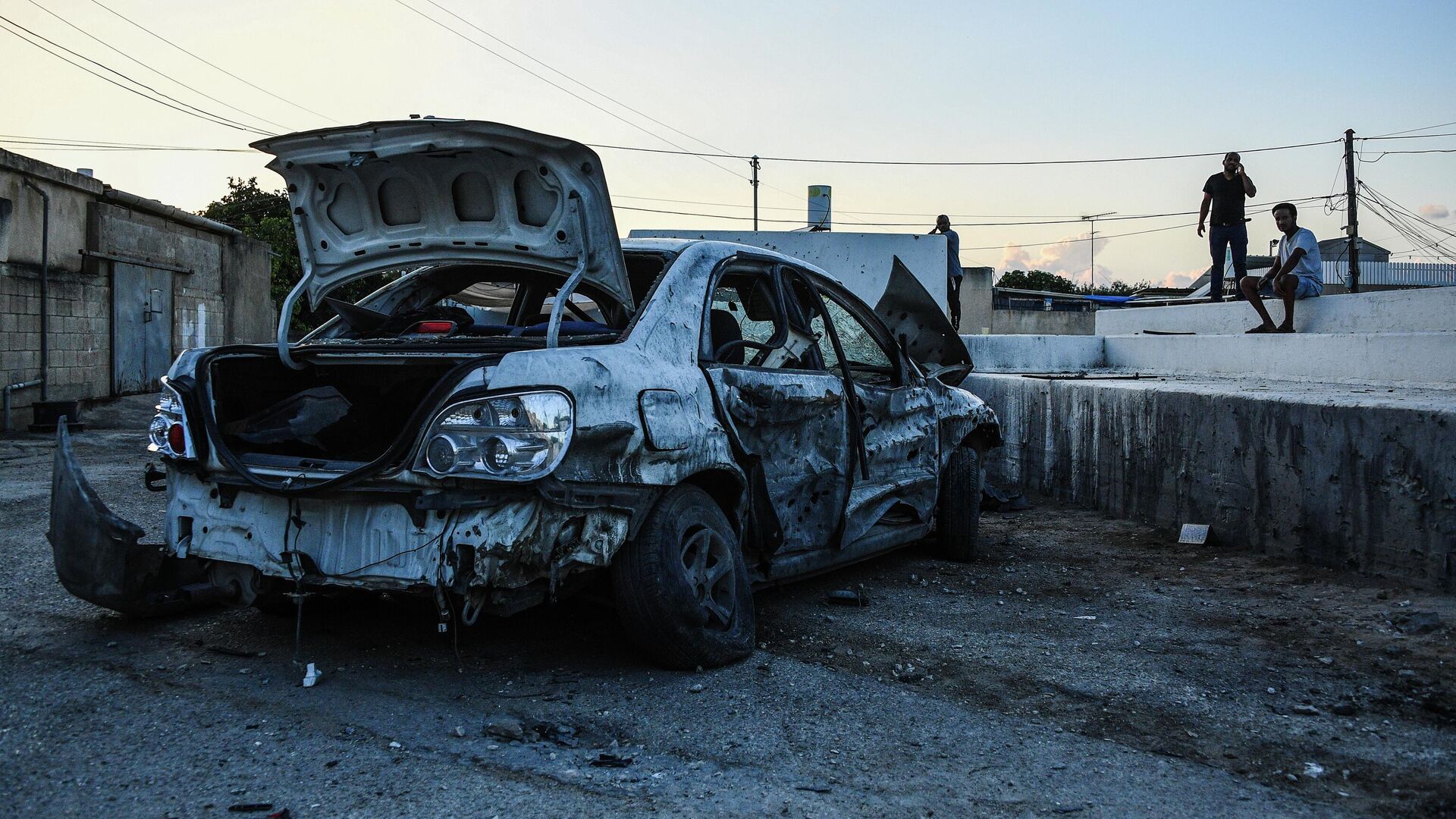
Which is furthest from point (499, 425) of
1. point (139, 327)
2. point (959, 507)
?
point (139, 327)

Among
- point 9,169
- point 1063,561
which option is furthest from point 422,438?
point 9,169

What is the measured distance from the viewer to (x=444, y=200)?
4047 mm

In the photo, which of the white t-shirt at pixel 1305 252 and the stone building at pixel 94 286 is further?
the stone building at pixel 94 286

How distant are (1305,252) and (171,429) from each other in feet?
34.8

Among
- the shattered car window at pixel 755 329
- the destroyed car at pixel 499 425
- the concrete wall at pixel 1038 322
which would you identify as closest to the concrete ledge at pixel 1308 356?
the destroyed car at pixel 499 425

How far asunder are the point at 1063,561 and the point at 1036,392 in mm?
3037

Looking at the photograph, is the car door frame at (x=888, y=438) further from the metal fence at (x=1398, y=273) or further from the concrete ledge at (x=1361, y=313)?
the metal fence at (x=1398, y=273)

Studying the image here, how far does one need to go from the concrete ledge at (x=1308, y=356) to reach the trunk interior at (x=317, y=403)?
7.47 meters

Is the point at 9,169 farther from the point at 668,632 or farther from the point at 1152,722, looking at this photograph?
the point at 1152,722

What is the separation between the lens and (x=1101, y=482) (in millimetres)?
7969

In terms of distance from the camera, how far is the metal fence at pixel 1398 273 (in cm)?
4562

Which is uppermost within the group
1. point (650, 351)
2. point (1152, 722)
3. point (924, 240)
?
point (924, 240)

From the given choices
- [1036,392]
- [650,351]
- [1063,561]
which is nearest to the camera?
[650,351]

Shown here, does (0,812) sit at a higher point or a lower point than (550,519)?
lower
